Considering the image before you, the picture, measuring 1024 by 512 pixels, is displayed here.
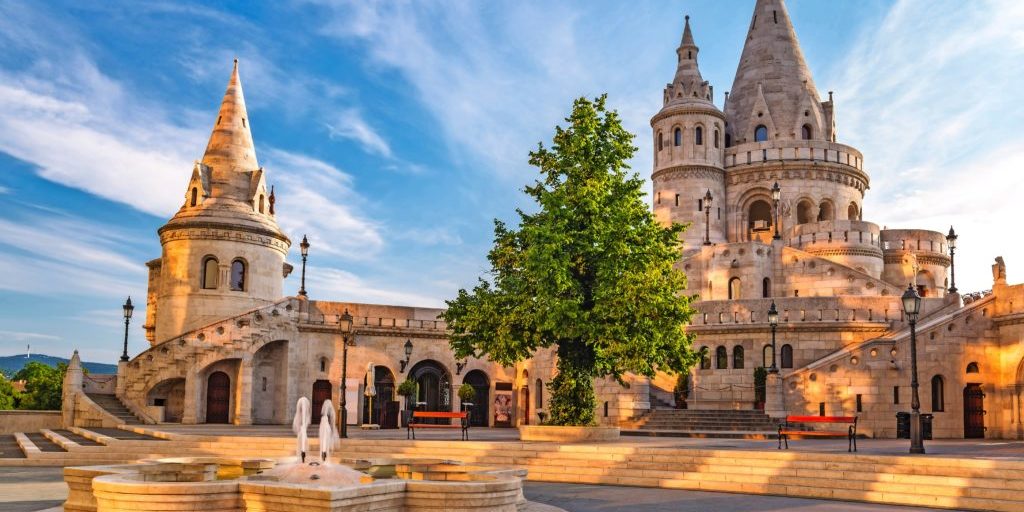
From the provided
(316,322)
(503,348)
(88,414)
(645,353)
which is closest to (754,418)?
(645,353)

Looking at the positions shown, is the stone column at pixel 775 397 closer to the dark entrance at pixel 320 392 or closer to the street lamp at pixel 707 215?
the dark entrance at pixel 320 392

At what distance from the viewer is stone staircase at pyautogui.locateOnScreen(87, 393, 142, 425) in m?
34.6

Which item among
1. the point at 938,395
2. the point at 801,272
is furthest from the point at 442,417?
the point at 801,272

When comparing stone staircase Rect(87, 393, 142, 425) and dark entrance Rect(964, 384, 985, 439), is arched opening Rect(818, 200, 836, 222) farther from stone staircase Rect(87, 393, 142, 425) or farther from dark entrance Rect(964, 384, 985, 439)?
stone staircase Rect(87, 393, 142, 425)

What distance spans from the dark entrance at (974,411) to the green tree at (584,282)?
12.1m

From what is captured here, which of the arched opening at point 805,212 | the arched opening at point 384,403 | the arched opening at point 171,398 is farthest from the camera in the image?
the arched opening at point 805,212

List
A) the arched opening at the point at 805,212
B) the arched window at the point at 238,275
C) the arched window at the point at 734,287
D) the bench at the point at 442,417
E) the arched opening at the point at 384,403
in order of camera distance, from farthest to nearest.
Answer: the arched opening at the point at 805,212
the arched window at the point at 734,287
the arched opening at the point at 384,403
the arched window at the point at 238,275
the bench at the point at 442,417

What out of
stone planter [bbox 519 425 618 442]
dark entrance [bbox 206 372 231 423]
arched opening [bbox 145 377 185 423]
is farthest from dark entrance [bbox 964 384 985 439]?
arched opening [bbox 145 377 185 423]

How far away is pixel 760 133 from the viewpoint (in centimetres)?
5819

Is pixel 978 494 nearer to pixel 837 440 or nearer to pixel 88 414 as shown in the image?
pixel 837 440

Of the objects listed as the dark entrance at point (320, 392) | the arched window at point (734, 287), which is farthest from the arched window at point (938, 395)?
the dark entrance at point (320, 392)

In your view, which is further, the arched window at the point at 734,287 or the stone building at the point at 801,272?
the arched window at the point at 734,287

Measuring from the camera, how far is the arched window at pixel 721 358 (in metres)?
38.4

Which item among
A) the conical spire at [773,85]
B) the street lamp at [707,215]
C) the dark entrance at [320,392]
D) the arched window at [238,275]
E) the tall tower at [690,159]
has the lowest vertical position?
the dark entrance at [320,392]
